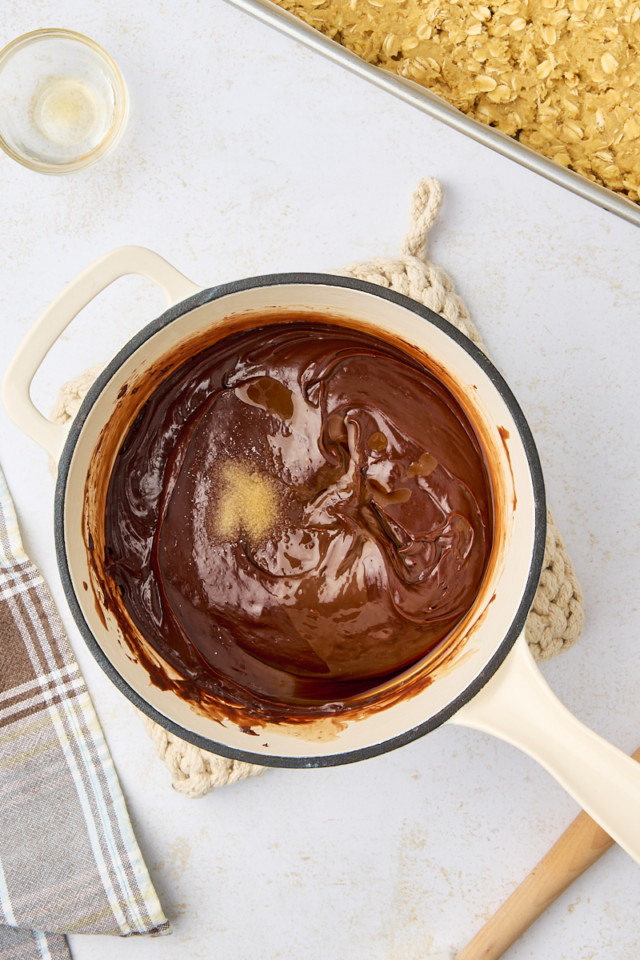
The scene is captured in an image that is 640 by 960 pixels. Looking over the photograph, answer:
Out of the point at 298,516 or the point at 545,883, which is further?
the point at 545,883

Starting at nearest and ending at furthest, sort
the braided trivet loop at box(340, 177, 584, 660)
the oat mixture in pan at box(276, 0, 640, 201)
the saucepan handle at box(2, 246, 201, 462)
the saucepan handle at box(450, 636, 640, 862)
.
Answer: the saucepan handle at box(450, 636, 640, 862) < the saucepan handle at box(2, 246, 201, 462) < the braided trivet loop at box(340, 177, 584, 660) < the oat mixture in pan at box(276, 0, 640, 201)

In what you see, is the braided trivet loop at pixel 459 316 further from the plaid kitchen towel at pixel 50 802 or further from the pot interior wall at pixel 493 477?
the plaid kitchen towel at pixel 50 802

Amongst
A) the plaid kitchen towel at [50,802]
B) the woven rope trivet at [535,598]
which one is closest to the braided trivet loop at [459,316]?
the woven rope trivet at [535,598]

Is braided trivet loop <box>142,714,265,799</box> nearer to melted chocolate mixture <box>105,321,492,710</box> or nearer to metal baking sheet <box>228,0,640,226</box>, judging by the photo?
melted chocolate mixture <box>105,321,492,710</box>

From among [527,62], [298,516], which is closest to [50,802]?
[298,516]

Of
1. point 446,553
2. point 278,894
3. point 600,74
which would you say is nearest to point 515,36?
point 600,74

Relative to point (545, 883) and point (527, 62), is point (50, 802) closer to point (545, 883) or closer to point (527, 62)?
point (545, 883)

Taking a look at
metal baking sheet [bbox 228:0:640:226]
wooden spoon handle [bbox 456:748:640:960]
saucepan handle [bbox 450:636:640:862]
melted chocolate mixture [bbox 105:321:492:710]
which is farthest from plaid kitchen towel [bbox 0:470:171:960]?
metal baking sheet [bbox 228:0:640:226]
